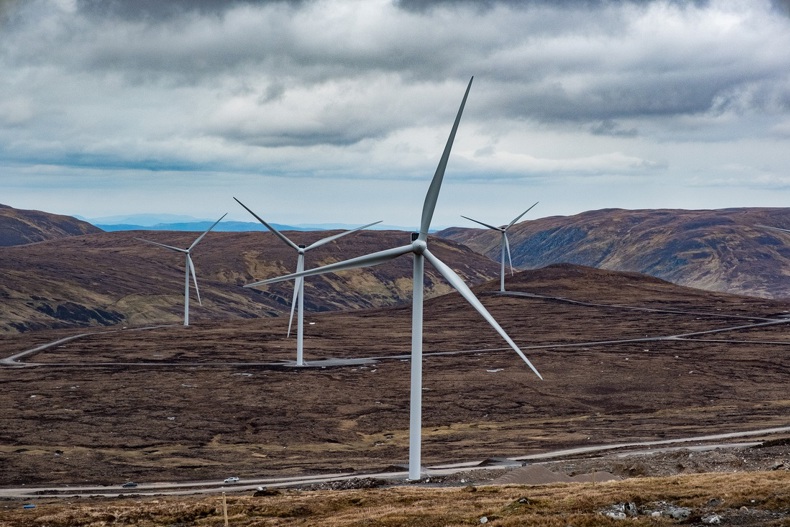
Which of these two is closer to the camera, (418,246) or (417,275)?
(418,246)

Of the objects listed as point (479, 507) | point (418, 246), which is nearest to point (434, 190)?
point (418, 246)

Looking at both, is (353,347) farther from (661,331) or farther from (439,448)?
Result: (439,448)

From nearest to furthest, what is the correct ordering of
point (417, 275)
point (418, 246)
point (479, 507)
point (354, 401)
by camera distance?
1. point (479, 507)
2. point (418, 246)
3. point (417, 275)
4. point (354, 401)

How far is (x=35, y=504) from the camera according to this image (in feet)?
184

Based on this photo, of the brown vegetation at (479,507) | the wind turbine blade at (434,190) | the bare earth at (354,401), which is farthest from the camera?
the bare earth at (354,401)

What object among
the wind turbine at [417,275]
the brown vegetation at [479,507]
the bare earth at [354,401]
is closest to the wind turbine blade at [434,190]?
the wind turbine at [417,275]

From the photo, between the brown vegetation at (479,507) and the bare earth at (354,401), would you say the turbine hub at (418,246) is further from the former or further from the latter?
the bare earth at (354,401)

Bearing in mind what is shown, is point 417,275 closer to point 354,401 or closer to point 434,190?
point 434,190

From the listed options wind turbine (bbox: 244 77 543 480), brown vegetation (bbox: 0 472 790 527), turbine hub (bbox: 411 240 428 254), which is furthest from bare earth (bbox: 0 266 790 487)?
turbine hub (bbox: 411 240 428 254)

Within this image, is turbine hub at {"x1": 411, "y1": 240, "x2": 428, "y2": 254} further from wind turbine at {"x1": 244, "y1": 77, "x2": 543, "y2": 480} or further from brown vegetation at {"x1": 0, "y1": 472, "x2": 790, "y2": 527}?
brown vegetation at {"x1": 0, "y1": 472, "x2": 790, "y2": 527}

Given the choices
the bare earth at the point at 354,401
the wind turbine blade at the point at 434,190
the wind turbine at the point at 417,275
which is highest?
the wind turbine blade at the point at 434,190

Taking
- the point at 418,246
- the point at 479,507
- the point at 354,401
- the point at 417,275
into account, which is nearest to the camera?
the point at 479,507

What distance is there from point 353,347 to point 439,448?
8398cm

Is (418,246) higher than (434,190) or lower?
lower
